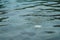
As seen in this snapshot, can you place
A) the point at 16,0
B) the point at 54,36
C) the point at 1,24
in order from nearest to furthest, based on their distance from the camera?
1. the point at 54,36
2. the point at 1,24
3. the point at 16,0

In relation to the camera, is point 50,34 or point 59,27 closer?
point 50,34

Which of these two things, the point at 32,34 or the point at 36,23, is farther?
the point at 36,23

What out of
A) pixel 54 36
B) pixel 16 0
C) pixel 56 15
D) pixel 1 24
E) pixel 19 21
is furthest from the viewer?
pixel 16 0

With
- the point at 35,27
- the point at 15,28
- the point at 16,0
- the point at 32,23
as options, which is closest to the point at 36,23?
the point at 32,23

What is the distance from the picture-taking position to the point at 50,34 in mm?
2674

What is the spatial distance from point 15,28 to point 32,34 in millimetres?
449

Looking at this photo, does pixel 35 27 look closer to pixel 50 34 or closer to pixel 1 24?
pixel 50 34

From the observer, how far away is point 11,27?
3.11 meters

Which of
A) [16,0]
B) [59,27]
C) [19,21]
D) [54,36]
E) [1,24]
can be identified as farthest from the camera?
[16,0]

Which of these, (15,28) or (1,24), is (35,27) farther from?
(1,24)

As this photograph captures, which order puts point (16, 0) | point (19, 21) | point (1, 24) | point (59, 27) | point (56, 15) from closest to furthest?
point (59, 27)
point (1, 24)
point (19, 21)
point (56, 15)
point (16, 0)

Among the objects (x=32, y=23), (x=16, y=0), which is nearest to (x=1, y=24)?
(x=32, y=23)

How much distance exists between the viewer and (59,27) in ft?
9.93

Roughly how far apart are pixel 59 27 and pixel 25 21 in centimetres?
76
